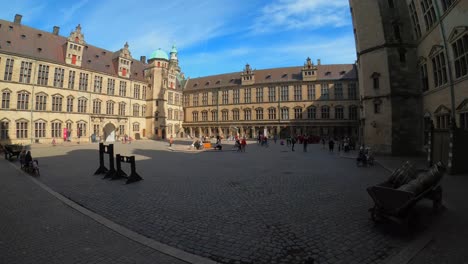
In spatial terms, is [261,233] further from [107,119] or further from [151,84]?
[151,84]

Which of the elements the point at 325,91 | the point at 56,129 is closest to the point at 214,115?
the point at 325,91

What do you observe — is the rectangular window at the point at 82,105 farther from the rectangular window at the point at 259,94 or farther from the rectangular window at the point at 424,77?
the rectangular window at the point at 424,77

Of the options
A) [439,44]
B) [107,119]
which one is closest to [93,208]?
[439,44]

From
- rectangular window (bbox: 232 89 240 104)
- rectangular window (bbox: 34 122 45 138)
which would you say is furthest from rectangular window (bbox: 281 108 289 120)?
rectangular window (bbox: 34 122 45 138)

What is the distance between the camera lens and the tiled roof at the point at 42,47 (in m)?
35.6

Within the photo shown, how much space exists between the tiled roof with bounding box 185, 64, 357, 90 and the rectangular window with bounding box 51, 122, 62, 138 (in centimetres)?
3684

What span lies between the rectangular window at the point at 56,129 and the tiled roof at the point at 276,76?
36.8 metres

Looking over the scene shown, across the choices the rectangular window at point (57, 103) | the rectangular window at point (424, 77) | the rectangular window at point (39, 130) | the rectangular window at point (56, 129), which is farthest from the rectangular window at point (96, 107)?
the rectangular window at point (424, 77)

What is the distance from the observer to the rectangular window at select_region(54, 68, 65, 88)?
3984 cm

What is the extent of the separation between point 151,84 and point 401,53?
2009 inches

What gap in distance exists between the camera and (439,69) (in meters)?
15.7

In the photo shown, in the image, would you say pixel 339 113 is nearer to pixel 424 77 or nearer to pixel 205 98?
pixel 424 77

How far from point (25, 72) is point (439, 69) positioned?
171 feet

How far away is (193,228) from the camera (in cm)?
532
